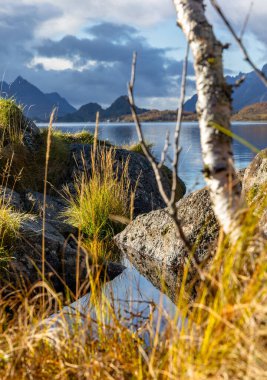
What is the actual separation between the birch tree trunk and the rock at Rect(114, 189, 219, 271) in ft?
10.7

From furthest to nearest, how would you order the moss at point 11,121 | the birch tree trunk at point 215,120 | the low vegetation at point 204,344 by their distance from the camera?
the moss at point 11,121 → the birch tree trunk at point 215,120 → the low vegetation at point 204,344

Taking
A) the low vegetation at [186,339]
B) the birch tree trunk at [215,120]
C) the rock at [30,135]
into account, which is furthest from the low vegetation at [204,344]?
the rock at [30,135]

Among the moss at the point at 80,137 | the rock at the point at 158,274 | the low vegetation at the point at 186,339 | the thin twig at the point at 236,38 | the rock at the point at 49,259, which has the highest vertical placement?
the thin twig at the point at 236,38

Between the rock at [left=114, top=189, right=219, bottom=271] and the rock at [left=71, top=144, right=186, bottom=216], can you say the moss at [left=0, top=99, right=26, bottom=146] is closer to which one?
the rock at [left=71, top=144, right=186, bottom=216]

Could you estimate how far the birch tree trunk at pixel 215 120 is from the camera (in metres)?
2.31

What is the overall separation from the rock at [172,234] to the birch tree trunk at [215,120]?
3.26 metres

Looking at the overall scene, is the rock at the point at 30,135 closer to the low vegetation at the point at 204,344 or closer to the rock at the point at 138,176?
the rock at the point at 138,176

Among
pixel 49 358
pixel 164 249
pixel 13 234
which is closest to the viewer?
pixel 49 358

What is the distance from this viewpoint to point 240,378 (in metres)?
2.10

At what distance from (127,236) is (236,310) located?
5358mm

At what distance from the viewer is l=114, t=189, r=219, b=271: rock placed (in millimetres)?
6102

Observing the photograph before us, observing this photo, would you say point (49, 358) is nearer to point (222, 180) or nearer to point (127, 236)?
point (222, 180)

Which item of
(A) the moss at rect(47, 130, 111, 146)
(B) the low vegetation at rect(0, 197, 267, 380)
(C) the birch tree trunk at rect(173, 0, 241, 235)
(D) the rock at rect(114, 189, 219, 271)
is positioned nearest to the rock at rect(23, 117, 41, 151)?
(A) the moss at rect(47, 130, 111, 146)

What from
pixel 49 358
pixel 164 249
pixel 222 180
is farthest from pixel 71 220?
pixel 222 180
